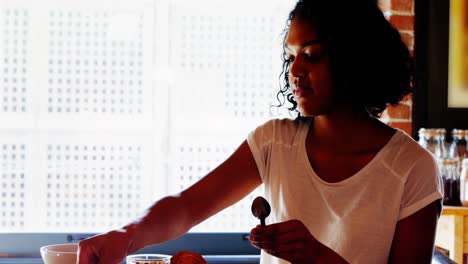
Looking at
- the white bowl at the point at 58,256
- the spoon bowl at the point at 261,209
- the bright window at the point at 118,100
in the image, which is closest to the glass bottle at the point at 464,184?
the bright window at the point at 118,100

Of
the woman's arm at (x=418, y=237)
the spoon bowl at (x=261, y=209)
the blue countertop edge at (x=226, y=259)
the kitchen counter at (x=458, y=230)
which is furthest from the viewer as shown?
the blue countertop edge at (x=226, y=259)

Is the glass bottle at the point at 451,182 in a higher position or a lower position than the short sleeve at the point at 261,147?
lower

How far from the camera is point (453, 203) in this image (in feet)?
6.75

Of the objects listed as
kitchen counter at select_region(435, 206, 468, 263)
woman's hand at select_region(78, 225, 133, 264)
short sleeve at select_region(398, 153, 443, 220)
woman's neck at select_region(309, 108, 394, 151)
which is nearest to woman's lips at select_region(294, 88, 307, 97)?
woman's neck at select_region(309, 108, 394, 151)

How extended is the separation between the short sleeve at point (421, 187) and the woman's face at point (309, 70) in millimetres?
215

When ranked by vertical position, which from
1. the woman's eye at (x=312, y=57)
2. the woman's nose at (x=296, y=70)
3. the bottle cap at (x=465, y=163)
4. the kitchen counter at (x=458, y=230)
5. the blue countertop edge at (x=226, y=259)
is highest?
the woman's eye at (x=312, y=57)

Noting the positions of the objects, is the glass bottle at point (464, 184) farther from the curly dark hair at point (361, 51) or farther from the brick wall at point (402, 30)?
the curly dark hair at point (361, 51)

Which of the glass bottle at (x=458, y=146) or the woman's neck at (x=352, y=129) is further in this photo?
the glass bottle at (x=458, y=146)

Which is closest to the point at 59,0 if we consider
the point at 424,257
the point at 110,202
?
the point at 110,202

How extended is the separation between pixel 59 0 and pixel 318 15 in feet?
4.05

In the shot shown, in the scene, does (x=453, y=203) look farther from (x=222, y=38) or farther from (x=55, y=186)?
(x=55, y=186)

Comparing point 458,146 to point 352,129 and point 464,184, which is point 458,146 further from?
point 352,129

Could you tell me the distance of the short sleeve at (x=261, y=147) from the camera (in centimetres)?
144

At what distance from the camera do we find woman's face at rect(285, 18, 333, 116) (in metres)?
1.25
